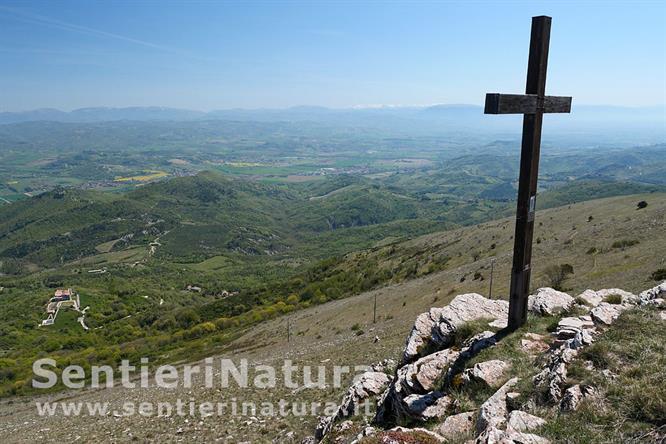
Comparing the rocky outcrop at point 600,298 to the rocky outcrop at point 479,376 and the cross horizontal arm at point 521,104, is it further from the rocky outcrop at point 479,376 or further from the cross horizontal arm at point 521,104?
the cross horizontal arm at point 521,104

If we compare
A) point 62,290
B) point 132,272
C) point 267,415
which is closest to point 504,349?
point 267,415

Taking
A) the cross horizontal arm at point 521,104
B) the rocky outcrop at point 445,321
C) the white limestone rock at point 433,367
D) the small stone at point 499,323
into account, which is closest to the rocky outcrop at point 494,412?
the white limestone rock at point 433,367

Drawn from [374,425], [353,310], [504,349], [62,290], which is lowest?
[62,290]

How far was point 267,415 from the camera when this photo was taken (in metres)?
15.5

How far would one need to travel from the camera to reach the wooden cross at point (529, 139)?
8.55 metres

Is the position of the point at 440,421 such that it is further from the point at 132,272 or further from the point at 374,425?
the point at 132,272

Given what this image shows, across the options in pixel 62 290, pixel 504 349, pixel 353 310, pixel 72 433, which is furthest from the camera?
pixel 62 290

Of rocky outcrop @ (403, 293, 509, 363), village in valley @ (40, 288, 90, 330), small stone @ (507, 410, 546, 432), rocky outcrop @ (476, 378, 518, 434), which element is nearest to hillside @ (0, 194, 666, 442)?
rocky outcrop @ (403, 293, 509, 363)

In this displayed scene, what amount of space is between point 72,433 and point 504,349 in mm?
20285

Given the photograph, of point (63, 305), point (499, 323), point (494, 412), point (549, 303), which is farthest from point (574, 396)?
point (63, 305)

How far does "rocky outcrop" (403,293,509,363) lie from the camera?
11.1 metres

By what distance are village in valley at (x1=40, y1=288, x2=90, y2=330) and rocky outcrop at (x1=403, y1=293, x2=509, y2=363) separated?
4477 inches

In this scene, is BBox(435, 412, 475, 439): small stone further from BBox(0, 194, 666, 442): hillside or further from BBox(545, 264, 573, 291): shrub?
BBox(545, 264, 573, 291): shrub

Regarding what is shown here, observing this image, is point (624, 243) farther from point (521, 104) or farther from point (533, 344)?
point (521, 104)
